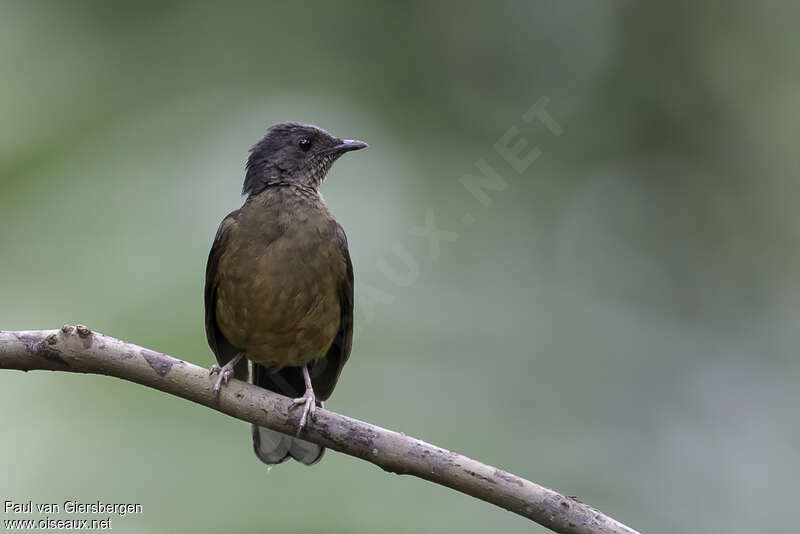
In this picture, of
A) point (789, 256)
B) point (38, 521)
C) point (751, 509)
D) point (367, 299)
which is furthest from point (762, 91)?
point (38, 521)

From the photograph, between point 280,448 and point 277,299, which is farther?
point 280,448

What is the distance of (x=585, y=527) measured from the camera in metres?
2.96

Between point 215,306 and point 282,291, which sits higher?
point 282,291

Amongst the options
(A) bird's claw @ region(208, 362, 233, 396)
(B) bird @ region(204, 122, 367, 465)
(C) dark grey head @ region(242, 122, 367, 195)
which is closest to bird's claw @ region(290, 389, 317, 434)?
(A) bird's claw @ region(208, 362, 233, 396)

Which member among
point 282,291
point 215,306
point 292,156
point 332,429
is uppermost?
point 292,156

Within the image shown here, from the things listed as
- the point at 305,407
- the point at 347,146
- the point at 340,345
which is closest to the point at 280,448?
the point at 340,345

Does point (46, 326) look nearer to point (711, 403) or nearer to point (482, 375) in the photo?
point (482, 375)

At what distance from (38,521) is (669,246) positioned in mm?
3789

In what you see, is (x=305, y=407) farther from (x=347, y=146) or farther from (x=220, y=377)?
(x=347, y=146)

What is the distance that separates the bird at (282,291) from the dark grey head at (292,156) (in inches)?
0.5

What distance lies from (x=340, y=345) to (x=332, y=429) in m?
1.19

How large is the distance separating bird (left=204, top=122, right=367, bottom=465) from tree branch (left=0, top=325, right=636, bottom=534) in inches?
27.8

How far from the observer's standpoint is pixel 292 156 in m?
4.77

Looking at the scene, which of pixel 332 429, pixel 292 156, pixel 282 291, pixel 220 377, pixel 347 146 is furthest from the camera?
pixel 347 146
